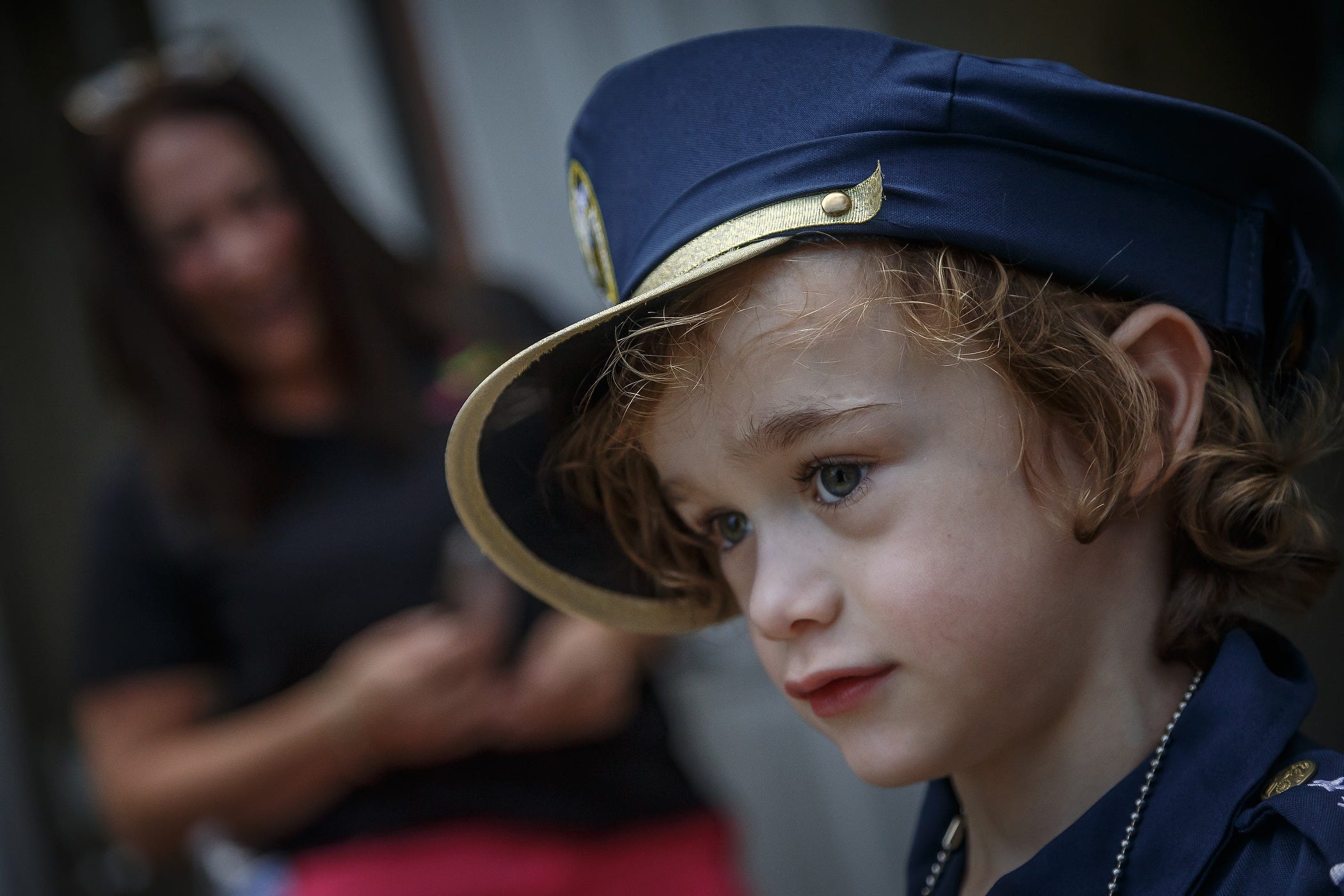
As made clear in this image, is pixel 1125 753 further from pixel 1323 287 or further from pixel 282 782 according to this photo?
pixel 282 782

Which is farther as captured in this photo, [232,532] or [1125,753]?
[232,532]

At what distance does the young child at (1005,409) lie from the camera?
706mm

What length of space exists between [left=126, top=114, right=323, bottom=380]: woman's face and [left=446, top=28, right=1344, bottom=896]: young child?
0.85 meters

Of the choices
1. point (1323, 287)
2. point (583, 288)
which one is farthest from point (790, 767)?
point (1323, 287)

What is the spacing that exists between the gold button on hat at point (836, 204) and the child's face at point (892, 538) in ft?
0.11

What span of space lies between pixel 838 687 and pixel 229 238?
1.12m

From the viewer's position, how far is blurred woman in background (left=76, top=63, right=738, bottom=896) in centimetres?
138

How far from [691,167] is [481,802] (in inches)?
35.1

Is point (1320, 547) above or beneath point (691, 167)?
beneath

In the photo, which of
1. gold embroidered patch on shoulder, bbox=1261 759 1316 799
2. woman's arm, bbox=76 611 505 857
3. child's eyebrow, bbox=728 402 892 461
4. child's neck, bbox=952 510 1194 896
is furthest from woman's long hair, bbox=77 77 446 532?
gold embroidered patch on shoulder, bbox=1261 759 1316 799

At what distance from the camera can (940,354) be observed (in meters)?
0.72

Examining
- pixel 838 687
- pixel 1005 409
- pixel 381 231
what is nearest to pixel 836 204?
pixel 1005 409

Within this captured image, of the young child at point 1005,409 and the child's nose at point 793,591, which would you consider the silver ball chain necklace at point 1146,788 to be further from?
the child's nose at point 793,591

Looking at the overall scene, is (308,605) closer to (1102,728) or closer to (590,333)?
(590,333)
